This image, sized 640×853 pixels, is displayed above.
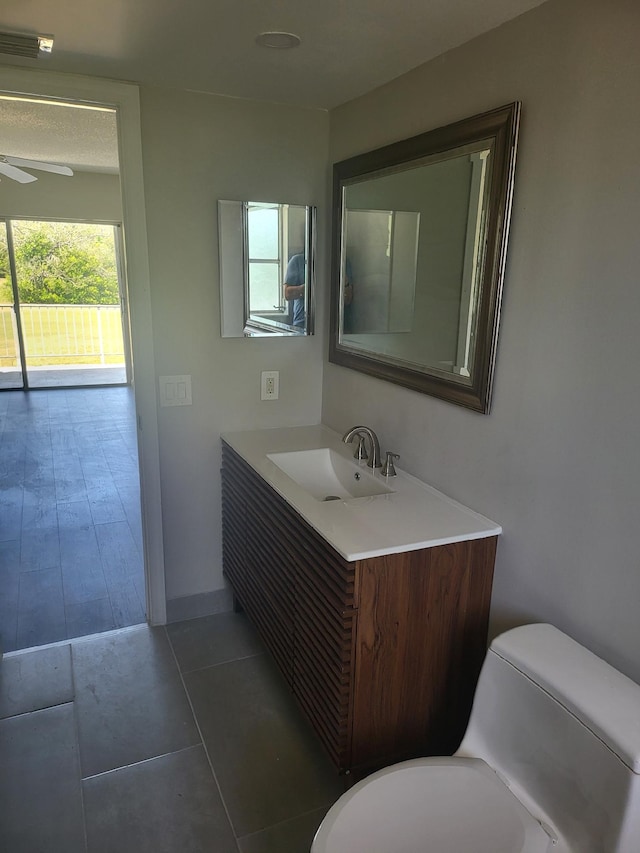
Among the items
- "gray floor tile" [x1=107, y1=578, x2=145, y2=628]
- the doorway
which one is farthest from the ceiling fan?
"gray floor tile" [x1=107, y1=578, x2=145, y2=628]

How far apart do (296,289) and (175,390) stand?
659mm

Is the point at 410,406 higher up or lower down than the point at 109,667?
higher up

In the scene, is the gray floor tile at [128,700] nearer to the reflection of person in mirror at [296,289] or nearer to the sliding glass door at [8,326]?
→ the reflection of person in mirror at [296,289]

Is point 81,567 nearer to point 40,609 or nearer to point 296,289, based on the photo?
point 40,609

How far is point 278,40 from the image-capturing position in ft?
5.55

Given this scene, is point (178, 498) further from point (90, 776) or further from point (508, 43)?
point (508, 43)

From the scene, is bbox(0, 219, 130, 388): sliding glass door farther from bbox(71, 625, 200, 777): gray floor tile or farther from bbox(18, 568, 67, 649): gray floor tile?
bbox(71, 625, 200, 777): gray floor tile

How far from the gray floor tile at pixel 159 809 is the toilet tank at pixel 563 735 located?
0.79 meters

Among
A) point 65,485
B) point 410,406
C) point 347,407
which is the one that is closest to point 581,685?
point 410,406

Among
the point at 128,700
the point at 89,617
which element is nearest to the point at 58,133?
the point at 89,617

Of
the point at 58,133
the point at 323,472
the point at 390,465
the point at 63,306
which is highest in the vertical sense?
the point at 58,133

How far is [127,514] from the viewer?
12.4 feet

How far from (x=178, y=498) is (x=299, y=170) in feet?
4.75

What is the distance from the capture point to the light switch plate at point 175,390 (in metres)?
2.44
